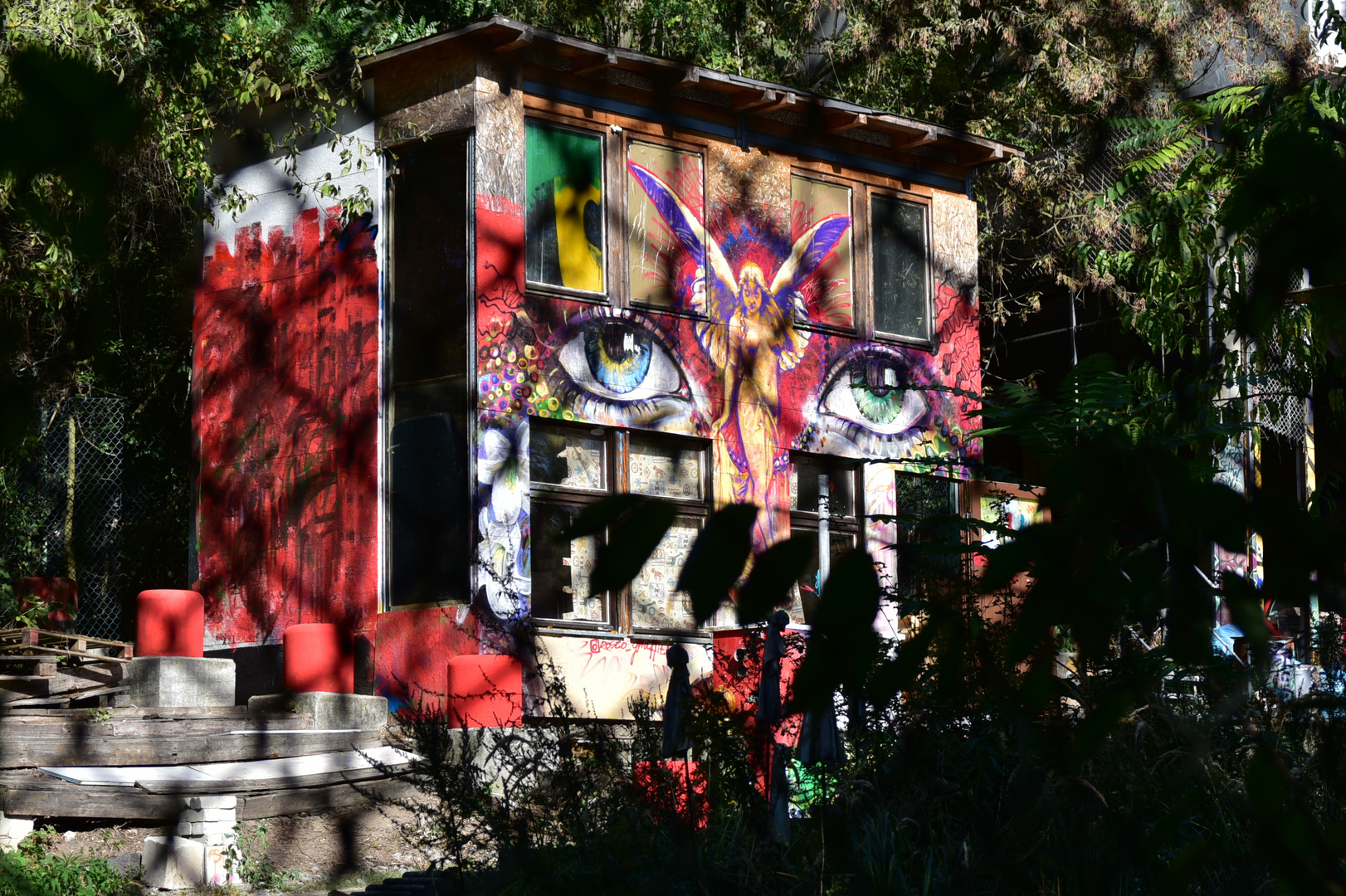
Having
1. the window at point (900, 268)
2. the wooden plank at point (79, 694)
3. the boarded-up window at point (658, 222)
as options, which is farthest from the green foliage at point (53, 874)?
the window at point (900, 268)

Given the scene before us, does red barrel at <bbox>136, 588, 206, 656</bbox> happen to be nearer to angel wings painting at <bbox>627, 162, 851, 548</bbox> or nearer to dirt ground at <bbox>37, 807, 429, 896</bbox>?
dirt ground at <bbox>37, 807, 429, 896</bbox>

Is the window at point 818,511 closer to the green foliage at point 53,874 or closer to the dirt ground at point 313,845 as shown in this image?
the dirt ground at point 313,845

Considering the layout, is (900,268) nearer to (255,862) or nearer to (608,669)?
(608,669)

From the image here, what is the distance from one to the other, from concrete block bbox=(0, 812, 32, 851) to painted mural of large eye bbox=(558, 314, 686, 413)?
5875 millimetres

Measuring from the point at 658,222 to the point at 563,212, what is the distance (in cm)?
105

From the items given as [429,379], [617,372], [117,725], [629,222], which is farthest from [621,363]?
[117,725]

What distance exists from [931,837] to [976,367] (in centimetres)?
1096

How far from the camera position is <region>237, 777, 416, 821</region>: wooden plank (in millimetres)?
9898

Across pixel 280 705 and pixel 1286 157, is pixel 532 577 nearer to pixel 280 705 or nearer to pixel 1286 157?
pixel 280 705

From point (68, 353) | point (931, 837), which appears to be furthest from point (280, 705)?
point (68, 353)

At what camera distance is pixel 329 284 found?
14.1 metres

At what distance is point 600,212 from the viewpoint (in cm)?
1408

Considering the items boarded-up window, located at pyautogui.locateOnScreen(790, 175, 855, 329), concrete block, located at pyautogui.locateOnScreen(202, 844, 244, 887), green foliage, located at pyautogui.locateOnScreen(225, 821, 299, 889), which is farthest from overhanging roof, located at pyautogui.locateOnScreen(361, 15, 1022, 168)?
concrete block, located at pyautogui.locateOnScreen(202, 844, 244, 887)

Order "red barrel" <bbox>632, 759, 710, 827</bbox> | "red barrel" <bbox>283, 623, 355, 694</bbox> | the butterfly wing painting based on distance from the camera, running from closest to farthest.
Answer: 1. "red barrel" <bbox>632, 759, 710, 827</bbox>
2. "red barrel" <bbox>283, 623, 355, 694</bbox>
3. the butterfly wing painting
